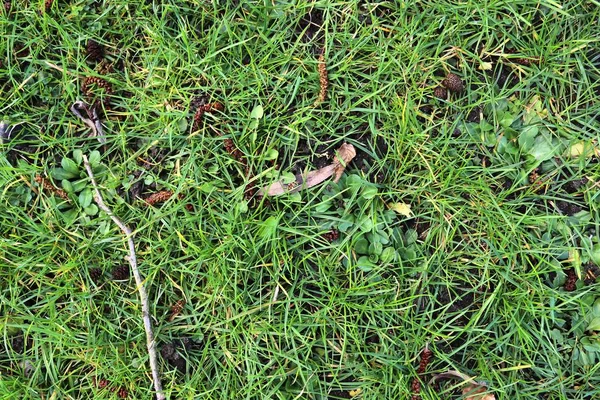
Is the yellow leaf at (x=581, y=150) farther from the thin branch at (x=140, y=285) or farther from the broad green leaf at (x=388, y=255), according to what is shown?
the thin branch at (x=140, y=285)

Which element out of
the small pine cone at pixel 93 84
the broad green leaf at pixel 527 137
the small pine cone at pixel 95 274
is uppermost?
the small pine cone at pixel 93 84

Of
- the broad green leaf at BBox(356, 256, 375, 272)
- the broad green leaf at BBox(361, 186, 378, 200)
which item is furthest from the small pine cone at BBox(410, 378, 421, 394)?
the broad green leaf at BBox(361, 186, 378, 200)

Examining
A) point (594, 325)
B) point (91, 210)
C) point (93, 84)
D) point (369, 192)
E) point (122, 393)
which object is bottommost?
point (122, 393)

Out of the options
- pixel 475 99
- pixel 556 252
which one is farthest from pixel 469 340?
pixel 475 99

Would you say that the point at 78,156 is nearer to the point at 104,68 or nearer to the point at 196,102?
the point at 104,68

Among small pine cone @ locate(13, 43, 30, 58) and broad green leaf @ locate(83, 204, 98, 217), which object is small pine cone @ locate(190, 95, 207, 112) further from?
small pine cone @ locate(13, 43, 30, 58)

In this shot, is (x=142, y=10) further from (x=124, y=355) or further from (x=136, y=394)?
(x=136, y=394)

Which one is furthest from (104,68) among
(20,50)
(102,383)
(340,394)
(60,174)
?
(340,394)

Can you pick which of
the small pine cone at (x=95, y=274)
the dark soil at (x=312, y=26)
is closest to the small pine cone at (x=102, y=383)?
the small pine cone at (x=95, y=274)
